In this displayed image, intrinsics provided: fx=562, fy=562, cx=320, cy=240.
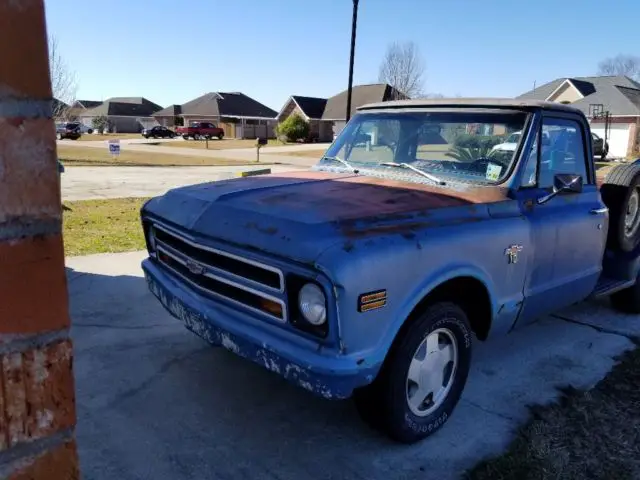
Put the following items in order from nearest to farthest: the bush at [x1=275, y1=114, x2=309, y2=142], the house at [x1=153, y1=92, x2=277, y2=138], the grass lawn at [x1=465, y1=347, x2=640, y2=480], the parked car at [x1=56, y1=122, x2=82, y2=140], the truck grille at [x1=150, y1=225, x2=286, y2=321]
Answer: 1. the truck grille at [x1=150, y1=225, x2=286, y2=321]
2. the grass lawn at [x1=465, y1=347, x2=640, y2=480]
3. the parked car at [x1=56, y1=122, x2=82, y2=140]
4. the bush at [x1=275, y1=114, x2=309, y2=142]
5. the house at [x1=153, y1=92, x2=277, y2=138]

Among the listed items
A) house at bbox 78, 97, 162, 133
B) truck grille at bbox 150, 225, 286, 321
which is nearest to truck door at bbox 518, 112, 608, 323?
truck grille at bbox 150, 225, 286, 321

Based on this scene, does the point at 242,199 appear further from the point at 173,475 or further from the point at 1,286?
the point at 1,286

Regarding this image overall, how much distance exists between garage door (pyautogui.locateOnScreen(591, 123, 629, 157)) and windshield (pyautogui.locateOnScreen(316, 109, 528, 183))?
37.6m

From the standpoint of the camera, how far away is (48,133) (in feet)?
2.56

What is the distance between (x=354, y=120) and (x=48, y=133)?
427 centimetres

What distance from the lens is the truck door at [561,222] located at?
3.77m

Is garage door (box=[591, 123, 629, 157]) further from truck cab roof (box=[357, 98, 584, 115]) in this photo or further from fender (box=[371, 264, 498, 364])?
fender (box=[371, 264, 498, 364])

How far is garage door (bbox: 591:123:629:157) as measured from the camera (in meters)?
37.1

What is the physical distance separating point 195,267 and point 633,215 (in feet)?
13.0

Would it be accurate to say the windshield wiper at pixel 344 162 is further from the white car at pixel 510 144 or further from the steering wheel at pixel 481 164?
the white car at pixel 510 144

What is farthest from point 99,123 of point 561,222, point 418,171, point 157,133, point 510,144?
point 561,222

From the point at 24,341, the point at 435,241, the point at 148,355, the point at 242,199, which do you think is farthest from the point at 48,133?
the point at 148,355

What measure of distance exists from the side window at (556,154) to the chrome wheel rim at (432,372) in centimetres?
129

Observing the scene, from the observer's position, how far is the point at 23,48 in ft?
2.40
